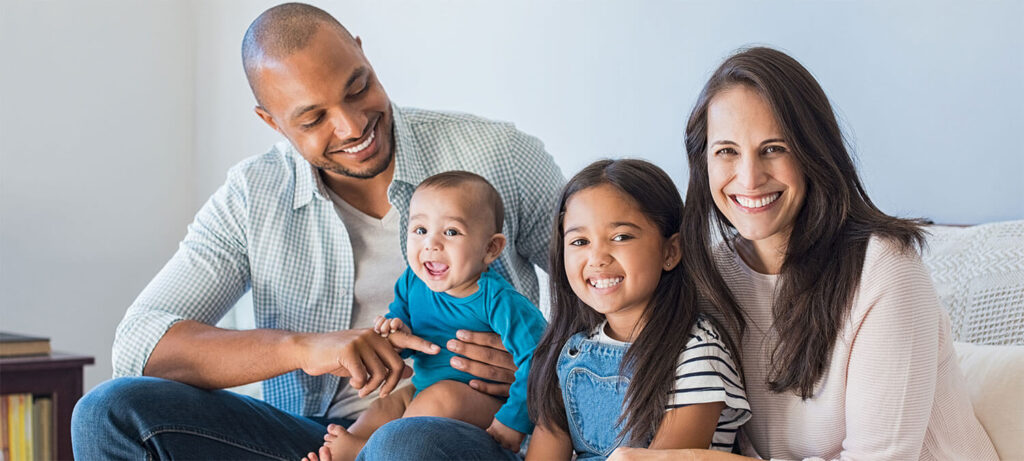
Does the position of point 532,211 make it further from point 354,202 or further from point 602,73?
point 602,73

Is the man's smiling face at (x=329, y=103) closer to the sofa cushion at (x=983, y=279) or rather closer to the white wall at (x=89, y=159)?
the sofa cushion at (x=983, y=279)

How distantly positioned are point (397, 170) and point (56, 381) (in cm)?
134

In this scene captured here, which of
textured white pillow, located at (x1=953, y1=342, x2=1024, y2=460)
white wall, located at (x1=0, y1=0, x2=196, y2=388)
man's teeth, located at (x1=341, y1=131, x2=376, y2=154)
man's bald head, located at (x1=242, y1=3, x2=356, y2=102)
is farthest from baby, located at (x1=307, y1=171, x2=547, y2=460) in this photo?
white wall, located at (x1=0, y1=0, x2=196, y2=388)

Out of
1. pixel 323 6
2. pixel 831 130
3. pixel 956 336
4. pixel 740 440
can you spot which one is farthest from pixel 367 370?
pixel 323 6

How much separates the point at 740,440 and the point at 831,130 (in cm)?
46

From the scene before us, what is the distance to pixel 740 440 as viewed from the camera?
1417mm

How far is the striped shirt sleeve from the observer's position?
131 cm

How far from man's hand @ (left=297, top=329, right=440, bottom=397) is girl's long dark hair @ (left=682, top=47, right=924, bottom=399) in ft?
1.95

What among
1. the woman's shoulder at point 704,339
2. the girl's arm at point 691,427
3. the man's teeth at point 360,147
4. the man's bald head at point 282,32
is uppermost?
the man's bald head at point 282,32

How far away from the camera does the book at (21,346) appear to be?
102 inches

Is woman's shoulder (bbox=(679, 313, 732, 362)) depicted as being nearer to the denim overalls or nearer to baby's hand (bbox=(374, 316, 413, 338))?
the denim overalls

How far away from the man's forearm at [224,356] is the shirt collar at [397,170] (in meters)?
0.30

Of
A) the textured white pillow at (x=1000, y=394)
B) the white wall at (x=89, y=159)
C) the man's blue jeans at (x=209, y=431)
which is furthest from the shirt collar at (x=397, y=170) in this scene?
the white wall at (x=89, y=159)

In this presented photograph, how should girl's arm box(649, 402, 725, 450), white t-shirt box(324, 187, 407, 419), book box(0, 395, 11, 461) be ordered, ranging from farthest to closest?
book box(0, 395, 11, 461), white t-shirt box(324, 187, 407, 419), girl's arm box(649, 402, 725, 450)
